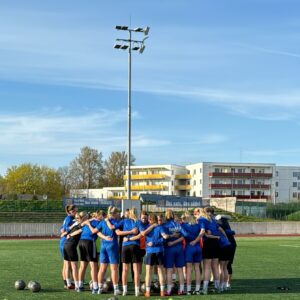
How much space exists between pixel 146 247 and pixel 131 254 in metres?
0.36

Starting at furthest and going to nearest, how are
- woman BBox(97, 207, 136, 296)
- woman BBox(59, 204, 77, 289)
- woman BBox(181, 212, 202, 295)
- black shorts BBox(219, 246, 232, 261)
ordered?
1. black shorts BBox(219, 246, 232, 261)
2. woman BBox(59, 204, 77, 289)
3. woman BBox(181, 212, 202, 295)
4. woman BBox(97, 207, 136, 296)

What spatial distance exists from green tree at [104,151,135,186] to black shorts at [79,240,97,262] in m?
108

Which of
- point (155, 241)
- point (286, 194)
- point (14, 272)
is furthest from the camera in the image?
point (286, 194)

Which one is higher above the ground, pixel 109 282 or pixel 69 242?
pixel 69 242

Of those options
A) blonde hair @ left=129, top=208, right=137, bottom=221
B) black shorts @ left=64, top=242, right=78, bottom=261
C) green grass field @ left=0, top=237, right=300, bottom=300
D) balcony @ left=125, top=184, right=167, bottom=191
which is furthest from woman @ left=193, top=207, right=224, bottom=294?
balcony @ left=125, top=184, right=167, bottom=191

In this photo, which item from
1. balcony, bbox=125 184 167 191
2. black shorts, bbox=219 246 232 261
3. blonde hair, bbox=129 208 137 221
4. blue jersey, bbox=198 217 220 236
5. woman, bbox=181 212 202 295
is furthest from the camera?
balcony, bbox=125 184 167 191

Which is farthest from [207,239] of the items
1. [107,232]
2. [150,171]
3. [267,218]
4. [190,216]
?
[150,171]

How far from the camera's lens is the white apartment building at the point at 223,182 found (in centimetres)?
12106

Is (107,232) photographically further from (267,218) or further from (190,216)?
(267,218)

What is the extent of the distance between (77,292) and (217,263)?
3.34m

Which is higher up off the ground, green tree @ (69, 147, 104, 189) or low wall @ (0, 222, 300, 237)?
green tree @ (69, 147, 104, 189)

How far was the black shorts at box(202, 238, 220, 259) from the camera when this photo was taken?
13.3 meters

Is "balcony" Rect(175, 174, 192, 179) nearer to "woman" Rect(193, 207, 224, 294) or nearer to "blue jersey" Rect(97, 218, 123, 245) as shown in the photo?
"woman" Rect(193, 207, 224, 294)

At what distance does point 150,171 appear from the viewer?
134m
